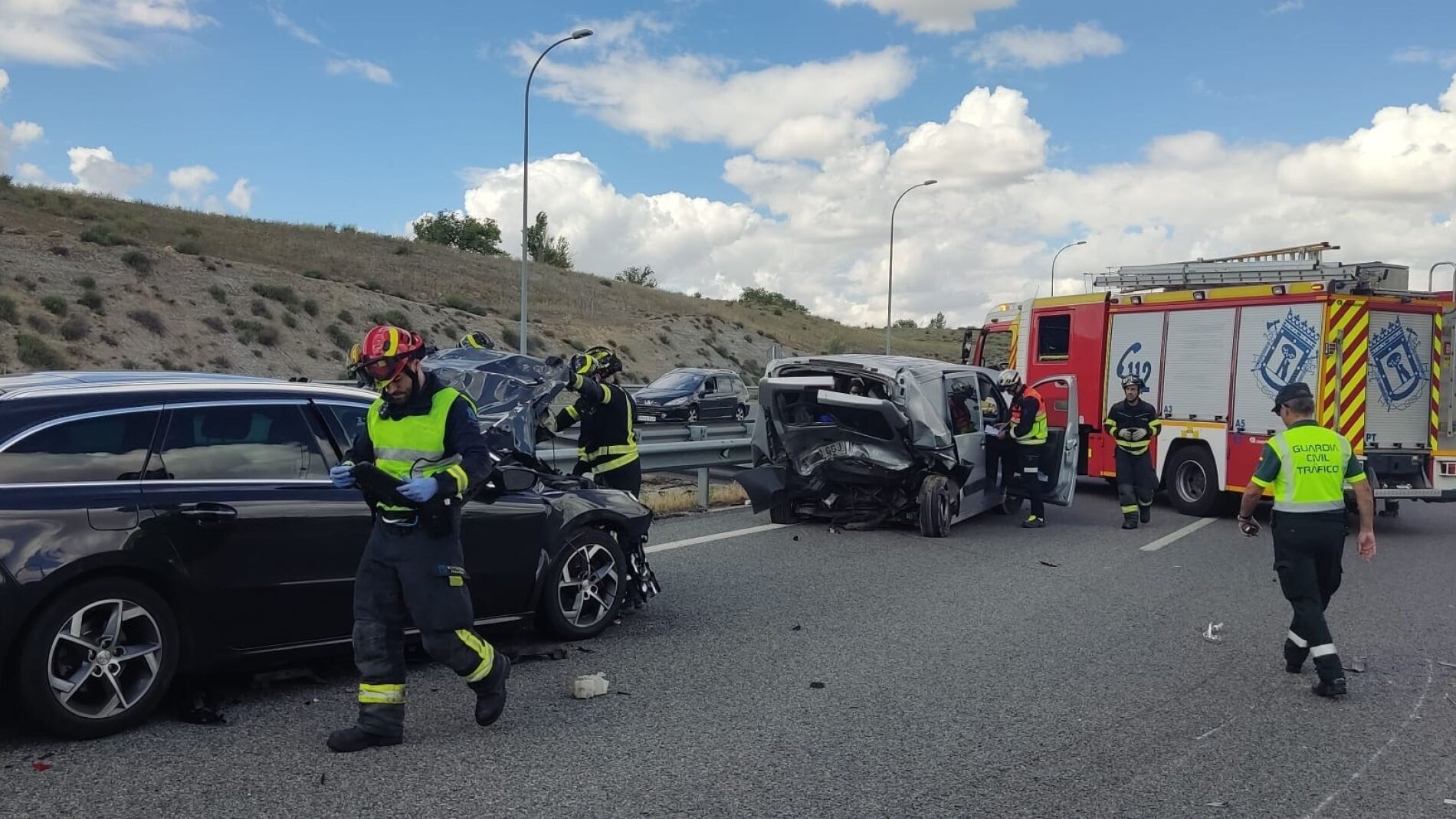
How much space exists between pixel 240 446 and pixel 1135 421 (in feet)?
32.5

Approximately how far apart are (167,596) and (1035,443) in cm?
876

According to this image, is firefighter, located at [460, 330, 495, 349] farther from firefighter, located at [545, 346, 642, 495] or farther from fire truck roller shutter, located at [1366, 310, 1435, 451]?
fire truck roller shutter, located at [1366, 310, 1435, 451]

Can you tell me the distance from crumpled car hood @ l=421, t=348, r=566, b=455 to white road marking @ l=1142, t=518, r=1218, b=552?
6.06m

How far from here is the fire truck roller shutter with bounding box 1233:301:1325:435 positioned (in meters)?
11.8

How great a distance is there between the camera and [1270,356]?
12133 mm

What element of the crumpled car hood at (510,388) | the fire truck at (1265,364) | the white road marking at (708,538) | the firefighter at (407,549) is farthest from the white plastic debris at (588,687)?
the fire truck at (1265,364)

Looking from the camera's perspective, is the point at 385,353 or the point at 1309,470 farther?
the point at 1309,470

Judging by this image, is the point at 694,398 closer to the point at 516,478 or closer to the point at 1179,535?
the point at 1179,535

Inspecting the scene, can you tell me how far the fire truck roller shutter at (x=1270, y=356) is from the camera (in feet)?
38.7

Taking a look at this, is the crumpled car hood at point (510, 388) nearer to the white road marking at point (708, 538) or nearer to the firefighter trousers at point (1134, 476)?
the white road marking at point (708, 538)

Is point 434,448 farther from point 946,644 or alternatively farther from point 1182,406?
point 1182,406

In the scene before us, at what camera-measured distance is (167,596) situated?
4.57m

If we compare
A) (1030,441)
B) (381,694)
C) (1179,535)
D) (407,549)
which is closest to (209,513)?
(407,549)

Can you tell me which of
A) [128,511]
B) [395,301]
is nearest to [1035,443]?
[128,511]
